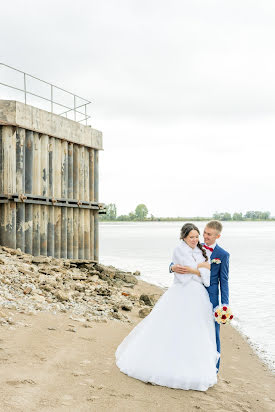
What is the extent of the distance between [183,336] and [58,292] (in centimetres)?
454

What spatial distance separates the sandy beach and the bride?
0.17m

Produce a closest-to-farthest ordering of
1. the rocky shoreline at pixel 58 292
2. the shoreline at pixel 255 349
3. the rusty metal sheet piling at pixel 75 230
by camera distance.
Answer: the rocky shoreline at pixel 58 292, the shoreline at pixel 255 349, the rusty metal sheet piling at pixel 75 230

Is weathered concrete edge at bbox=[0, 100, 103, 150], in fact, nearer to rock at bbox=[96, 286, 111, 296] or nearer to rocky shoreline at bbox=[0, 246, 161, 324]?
rocky shoreline at bbox=[0, 246, 161, 324]

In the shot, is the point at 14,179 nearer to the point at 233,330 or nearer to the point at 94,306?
the point at 94,306

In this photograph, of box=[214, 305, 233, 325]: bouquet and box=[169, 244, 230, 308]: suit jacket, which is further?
box=[169, 244, 230, 308]: suit jacket

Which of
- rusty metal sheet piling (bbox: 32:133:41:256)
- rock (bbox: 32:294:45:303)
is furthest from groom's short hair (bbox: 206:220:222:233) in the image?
rusty metal sheet piling (bbox: 32:133:41:256)

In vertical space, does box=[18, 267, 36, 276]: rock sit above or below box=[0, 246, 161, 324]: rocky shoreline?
above

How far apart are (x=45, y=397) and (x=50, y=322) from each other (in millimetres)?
2753

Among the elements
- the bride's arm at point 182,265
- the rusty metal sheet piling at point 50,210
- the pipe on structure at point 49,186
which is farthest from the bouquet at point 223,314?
the rusty metal sheet piling at point 50,210

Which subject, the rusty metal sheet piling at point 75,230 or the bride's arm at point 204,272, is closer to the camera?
the bride's arm at point 204,272

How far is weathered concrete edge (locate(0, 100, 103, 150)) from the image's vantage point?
44.4ft

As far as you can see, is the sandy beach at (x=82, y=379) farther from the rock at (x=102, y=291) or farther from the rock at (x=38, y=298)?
the rock at (x=102, y=291)

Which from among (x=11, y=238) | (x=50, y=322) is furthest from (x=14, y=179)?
(x=50, y=322)

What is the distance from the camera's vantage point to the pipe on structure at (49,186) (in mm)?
13477
